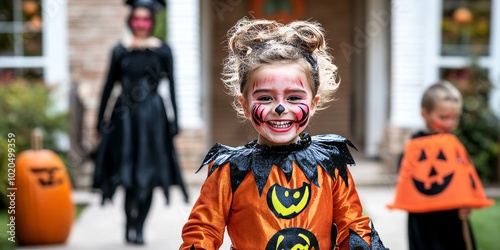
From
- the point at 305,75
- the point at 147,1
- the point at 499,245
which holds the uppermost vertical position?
the point at 147,1

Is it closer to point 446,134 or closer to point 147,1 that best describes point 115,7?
point 147,1

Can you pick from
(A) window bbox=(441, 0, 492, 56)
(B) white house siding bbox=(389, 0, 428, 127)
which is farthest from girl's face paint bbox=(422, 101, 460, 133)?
(A) window bbox=(441, 0, 492, 56)

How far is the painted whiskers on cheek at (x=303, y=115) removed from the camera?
3141 mm

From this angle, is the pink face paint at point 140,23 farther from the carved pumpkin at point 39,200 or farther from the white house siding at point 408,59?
the white house siding at point 408,59

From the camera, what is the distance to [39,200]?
6.86m

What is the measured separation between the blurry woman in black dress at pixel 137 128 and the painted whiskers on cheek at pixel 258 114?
3946mm

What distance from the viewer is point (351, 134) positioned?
1312 cm

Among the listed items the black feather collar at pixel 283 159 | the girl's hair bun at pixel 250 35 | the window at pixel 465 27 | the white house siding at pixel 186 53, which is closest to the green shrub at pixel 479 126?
the window at pixel 465 27

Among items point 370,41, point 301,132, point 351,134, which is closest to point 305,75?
point 301,132

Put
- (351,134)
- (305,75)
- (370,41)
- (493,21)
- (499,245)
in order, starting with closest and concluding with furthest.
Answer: (305,75), (499,245), (493,21), (370,41), (351,134)

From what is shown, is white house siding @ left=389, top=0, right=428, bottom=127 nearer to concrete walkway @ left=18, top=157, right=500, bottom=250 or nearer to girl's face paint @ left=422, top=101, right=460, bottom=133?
concrete walkway @ left=18, top=157, right=500, bottom=250

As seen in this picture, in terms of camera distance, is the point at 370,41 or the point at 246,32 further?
the point at 370,41

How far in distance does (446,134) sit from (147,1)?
288cm

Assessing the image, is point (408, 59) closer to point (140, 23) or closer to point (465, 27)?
point (465, 27)
